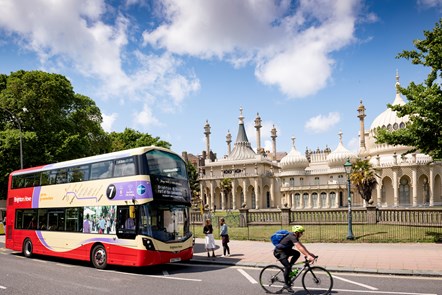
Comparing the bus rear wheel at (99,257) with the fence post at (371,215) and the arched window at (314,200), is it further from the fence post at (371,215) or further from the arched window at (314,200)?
the arched window at (314,200)

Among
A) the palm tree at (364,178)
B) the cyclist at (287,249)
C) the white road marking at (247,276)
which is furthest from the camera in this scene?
the palm tree at (364,178)

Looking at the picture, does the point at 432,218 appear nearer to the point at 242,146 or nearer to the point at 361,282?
the point at 361,282

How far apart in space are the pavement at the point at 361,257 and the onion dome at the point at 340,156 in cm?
4417

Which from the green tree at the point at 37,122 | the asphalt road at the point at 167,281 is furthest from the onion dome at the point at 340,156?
the asphalt road at the point at 167,281

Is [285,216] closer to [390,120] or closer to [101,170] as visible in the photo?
[101,170]

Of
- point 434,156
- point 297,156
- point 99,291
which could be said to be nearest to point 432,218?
point 434,156

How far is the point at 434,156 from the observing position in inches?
764

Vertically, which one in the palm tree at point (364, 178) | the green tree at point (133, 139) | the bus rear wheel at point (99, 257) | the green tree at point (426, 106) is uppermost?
the green tree at point (133, 139)

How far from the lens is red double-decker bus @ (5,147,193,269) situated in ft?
43.9

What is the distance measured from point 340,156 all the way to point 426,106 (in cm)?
4548

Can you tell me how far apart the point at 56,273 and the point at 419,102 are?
1782cm

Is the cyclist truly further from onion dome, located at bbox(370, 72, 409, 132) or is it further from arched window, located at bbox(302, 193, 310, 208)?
arched window, located at bbox(302, 193, 310, 208)

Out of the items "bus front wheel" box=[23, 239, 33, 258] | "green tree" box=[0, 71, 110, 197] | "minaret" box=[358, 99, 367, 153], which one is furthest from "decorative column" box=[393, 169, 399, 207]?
"bus front wheel" box=[23, 239, 33, 258]

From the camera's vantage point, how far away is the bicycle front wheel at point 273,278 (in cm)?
987
